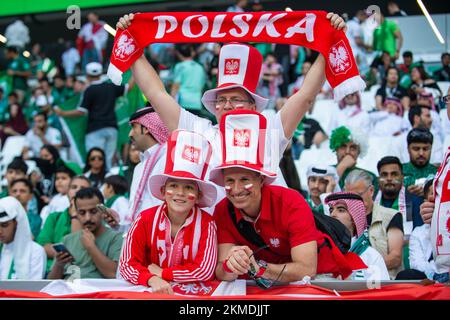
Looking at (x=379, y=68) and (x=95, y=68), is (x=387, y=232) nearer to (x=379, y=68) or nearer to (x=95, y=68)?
(x=379, y=68)

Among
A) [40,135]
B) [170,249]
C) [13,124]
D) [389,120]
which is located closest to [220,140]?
[170,249]

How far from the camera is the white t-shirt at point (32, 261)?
6324mm

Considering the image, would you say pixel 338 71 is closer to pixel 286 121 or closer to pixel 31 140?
pixel 286 121

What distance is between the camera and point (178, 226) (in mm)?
3986

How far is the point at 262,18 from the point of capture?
459 cm

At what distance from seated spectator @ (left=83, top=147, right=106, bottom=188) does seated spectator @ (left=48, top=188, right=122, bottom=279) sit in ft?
6.62

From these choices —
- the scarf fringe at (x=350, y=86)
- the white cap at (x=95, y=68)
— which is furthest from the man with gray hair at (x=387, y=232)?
the white cap at (x=95, y=68)

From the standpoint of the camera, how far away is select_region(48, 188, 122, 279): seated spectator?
19.5ft

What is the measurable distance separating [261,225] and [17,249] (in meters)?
3.09

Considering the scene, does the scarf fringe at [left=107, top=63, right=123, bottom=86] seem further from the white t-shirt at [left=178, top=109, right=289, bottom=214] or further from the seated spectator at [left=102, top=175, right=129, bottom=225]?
the seated spectator at [left=102, top=175, right=129, bottom=225]

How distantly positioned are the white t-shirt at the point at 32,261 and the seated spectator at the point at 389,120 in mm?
4070

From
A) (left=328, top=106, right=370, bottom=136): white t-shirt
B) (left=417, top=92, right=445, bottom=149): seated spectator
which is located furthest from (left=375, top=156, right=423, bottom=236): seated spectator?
(left=328, top=106, right=370, bottom=136): white t-shirt
